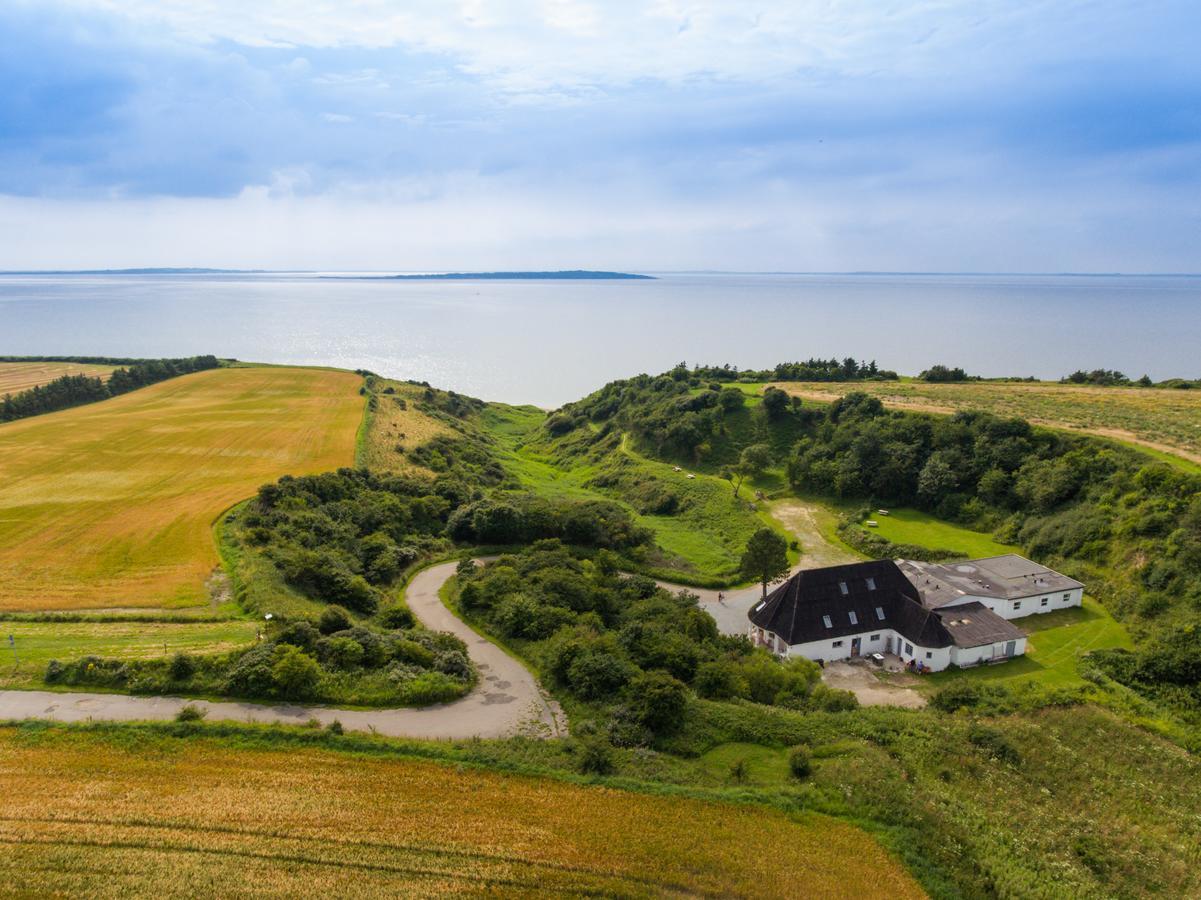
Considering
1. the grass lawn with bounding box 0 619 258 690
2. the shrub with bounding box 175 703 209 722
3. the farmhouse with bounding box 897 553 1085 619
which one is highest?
the farmhouse with bounding box 897 553 1085 619

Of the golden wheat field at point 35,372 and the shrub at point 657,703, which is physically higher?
the golden wheat field at point 35,372

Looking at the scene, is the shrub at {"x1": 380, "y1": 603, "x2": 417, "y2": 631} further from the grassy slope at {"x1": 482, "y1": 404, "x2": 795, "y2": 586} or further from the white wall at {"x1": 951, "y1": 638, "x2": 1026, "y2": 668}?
the white wall at {"x1": 951, "y1": 638, "x2": 1026, "y2": 668}

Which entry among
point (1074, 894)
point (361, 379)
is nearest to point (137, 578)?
point (1074, 894)

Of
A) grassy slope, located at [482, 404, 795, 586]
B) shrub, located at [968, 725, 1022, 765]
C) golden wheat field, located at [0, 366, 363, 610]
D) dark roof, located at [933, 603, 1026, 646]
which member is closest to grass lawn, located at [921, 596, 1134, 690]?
dark roof, located at [933, 603, 1026, 646]

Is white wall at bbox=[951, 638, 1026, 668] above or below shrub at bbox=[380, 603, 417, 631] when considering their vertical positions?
below

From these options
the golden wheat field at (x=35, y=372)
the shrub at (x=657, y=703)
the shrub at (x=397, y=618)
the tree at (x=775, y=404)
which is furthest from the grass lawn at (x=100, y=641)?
the golden wheat field at (x=35, y=372)

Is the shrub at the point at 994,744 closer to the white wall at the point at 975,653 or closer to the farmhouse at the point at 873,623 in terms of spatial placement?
the farmhouse at the point at 873,623

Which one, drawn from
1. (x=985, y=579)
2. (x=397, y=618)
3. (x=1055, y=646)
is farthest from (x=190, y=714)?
(x=985, y=579)

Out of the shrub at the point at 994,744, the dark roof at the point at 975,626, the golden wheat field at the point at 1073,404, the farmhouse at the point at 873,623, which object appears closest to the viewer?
the shrub at the point at 994,744
